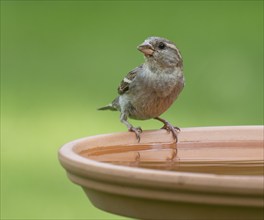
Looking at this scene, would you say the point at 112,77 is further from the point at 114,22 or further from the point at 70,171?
the point at 70,171

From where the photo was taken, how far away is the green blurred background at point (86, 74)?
677 centimetres

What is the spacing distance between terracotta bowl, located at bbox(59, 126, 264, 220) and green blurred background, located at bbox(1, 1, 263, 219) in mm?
2437

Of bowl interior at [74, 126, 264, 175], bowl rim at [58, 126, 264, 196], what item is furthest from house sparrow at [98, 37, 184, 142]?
bowl rim at [58, 126, 264, 196]

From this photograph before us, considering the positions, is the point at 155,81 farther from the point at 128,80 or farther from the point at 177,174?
the point at 177,174

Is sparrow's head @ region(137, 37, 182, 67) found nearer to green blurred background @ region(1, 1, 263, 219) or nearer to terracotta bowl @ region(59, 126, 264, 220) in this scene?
terracotta bowl @ region(59, 126, 264, 220)

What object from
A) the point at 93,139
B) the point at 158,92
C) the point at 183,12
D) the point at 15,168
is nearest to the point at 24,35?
the point at 183,12

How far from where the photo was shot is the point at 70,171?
3166 millimetres

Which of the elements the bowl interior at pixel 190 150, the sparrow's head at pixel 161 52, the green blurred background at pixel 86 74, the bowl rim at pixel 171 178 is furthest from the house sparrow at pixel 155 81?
the bowl rim at pixel 171 178

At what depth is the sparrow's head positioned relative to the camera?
4912mm

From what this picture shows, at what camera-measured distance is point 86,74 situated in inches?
350

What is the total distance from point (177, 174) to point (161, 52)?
224cm

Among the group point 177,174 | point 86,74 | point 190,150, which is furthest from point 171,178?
point 86,74

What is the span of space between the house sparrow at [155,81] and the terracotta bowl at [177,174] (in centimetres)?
92

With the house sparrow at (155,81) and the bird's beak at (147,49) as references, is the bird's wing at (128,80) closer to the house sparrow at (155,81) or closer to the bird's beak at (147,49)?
the house sparrow at (155,81)
